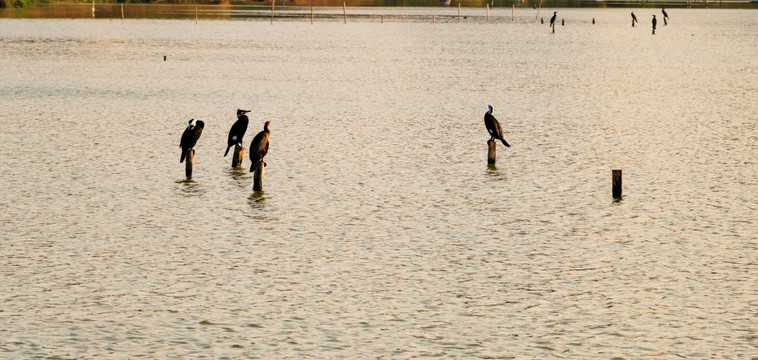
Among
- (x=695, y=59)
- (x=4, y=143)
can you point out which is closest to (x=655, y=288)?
(x=4, y=143)

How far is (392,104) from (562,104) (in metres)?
6.03

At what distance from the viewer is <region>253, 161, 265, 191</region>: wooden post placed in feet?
73.3

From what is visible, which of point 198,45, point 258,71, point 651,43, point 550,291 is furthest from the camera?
point 651,43

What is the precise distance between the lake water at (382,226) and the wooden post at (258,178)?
0.27 metres

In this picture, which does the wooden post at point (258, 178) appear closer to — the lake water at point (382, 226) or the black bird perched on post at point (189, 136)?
the lake water at point (382, 226)

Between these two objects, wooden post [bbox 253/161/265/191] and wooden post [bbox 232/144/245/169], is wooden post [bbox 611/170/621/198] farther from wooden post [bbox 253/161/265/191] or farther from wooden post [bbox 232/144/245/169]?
wooden post [bbox 232/144/245/169]

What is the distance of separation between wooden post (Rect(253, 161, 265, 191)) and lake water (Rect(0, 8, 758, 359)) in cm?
27

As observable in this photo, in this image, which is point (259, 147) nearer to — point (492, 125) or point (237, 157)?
point (237, 157)

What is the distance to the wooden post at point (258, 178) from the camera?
73.3 feet

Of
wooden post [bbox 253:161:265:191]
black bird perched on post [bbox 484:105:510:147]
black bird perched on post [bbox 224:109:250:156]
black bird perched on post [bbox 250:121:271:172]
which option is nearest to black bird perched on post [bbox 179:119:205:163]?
black bird perched on post [bbox 224:109:250:156]

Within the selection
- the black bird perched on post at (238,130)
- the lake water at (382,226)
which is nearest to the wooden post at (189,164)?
the lake water at (382,226)

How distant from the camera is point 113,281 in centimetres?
1547

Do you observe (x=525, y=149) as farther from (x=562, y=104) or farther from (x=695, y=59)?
(x=695, y=59)

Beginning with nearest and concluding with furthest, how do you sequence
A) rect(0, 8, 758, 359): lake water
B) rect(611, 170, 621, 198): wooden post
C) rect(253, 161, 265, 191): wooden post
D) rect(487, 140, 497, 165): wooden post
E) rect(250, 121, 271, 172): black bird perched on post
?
rect(0, 8, 758, 359): lake water → rect(611, 170, 621, 198): wooden post → rect(253, 161, 265, 191): wooden post → rect(250, 121, 271, 172): black bird perched on post → rect(487, 140, 497, 165): wooden post
